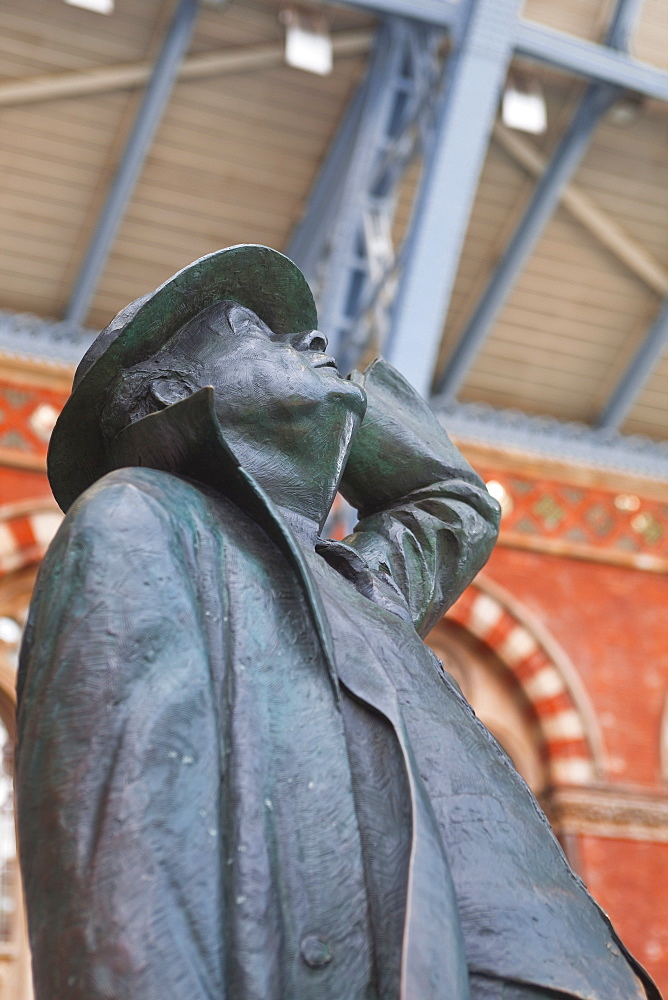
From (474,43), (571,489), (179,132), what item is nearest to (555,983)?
(474,43)

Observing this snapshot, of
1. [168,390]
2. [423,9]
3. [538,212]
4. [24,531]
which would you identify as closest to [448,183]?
[423,9]

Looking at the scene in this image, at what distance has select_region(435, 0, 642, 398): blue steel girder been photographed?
8648mm

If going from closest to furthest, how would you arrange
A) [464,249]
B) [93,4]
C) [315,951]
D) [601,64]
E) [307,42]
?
1. [315,951]
2. [93,4]
3. [601,64]
4. [307,42]
5. [464,249]

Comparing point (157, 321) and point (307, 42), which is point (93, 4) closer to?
point (307, 42)

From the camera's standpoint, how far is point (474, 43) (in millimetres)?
7645

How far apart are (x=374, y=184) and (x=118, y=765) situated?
7857 mm

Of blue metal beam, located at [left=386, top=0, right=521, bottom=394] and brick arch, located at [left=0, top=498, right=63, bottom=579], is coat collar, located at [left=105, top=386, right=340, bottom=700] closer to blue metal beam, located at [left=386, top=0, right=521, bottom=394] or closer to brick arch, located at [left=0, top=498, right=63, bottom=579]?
blue metal beam, located at [left=386, top=0, right=521, bottom=394]

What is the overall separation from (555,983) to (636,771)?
27.8 ft

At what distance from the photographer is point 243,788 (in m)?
1.14

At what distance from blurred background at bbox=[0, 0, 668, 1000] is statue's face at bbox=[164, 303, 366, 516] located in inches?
233

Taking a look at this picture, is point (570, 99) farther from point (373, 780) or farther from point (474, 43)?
point (373, 780)

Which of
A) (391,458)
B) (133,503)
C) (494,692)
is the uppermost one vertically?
(494,692)

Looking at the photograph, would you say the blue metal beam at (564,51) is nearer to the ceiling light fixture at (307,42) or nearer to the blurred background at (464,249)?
the blurred background at (464,249)

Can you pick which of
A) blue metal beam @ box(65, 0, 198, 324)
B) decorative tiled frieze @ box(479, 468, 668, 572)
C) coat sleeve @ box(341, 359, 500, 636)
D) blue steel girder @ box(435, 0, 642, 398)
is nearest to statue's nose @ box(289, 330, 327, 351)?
coat sleeve @ box(341, 359, 500, 636)
